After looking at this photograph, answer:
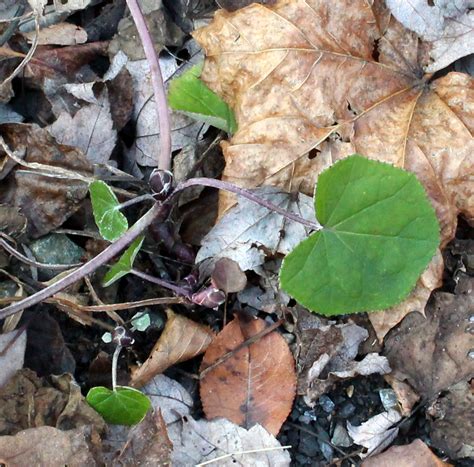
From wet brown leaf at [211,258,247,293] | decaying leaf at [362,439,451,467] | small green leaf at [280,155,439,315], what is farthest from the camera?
wet brown leaf at [211,258,247,293]

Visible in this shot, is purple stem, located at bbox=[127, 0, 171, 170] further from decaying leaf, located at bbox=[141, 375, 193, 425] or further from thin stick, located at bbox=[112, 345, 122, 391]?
decaying leaf, located at bbox=[141, 375, 193, 425]

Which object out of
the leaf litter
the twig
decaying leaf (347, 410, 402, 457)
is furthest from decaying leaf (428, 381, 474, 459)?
the twig

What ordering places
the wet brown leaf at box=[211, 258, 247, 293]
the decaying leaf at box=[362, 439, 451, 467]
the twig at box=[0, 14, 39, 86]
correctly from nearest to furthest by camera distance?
1. the decaying leaf at box=[362, 439, 451, 467]
2. the wet brown leaf at box=[211, 258, 247, 293]
3. the twig at box=[0, 14, 39, 86]

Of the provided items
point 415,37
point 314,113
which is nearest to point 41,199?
point 314,113

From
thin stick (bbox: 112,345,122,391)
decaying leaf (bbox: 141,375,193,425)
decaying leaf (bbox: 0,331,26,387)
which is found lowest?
decaying leaf (bbox: 141,375,193,425)

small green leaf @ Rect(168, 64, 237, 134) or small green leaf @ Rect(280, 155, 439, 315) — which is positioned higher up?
small green leaf @ Rect(168, 64, 237, 134)

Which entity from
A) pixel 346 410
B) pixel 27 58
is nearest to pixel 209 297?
pixel 346 410

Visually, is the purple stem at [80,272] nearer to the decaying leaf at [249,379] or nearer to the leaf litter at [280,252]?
the leaf litter at [280,252]

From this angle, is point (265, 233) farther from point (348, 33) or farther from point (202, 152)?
point (348, 33)

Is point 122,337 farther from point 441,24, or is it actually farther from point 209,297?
point 441,24
